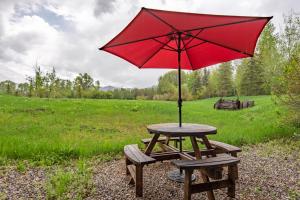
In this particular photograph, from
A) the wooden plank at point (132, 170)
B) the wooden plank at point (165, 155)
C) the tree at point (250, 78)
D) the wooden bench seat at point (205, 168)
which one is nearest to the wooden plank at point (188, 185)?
the wooden bench seat at point (205, 168)

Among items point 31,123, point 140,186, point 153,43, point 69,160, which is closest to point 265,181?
point 140,186

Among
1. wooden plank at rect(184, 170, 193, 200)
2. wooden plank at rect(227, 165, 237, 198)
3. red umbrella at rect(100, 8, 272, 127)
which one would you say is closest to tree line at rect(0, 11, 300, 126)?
red umbrella at rect(100, 8, 272, 127)

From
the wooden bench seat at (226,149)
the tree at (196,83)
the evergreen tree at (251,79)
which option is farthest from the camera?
the tree at (196,83)

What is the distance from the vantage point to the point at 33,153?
4.24 meters

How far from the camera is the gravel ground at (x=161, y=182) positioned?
283 cm

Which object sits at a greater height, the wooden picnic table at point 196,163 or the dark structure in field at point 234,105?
the dark structure in field at point 234,105

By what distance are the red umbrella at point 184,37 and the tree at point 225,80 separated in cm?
3033

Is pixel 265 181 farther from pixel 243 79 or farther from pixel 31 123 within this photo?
pixel 243 79

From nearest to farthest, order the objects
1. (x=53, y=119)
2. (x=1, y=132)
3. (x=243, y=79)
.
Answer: (x=1, y=132), (x=53, y=119), (x=243, y=79)

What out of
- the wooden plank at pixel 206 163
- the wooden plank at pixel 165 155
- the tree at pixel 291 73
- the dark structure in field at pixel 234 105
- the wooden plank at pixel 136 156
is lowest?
the wooden plank at pixel 165 155

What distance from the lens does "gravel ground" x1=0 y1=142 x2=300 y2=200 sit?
283cm

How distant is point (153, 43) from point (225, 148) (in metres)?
2.06

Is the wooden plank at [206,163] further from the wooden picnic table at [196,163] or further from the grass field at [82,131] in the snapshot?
the grass field at [82,131]

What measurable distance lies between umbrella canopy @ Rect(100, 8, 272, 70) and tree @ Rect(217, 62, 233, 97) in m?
30.3
